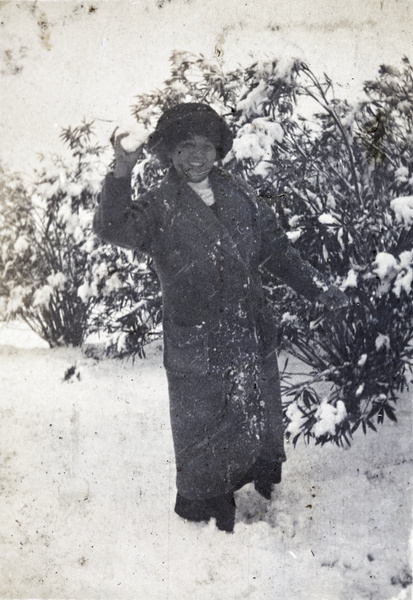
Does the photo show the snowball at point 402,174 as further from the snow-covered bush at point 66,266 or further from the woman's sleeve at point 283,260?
the snow-covered bush at point 66,266

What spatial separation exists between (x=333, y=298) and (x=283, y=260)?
275mm

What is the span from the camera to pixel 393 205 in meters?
2.50

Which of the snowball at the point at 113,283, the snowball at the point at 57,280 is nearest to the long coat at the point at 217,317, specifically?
the snowball at the point at 113,283

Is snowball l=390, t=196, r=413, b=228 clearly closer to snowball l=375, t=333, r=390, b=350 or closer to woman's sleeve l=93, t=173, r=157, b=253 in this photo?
snowball l=375, t=333, r=390, b=350

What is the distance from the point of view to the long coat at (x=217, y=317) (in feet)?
7.80

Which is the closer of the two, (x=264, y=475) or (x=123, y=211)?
(x=123, y=211)

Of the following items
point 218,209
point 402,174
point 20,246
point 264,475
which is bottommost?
point 264,475

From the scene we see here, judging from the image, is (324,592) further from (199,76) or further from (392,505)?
(199,76)

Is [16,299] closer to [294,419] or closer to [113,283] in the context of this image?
[113,283]

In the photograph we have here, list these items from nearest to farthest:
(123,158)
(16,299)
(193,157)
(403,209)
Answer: (123,158), (193,157), (403,209), (16,299)

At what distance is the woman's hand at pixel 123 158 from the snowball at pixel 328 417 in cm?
128

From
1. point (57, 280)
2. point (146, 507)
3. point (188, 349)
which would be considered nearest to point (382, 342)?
point (188, 349)

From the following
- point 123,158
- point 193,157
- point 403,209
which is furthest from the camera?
point 403,209

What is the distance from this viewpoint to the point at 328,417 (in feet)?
8.24
